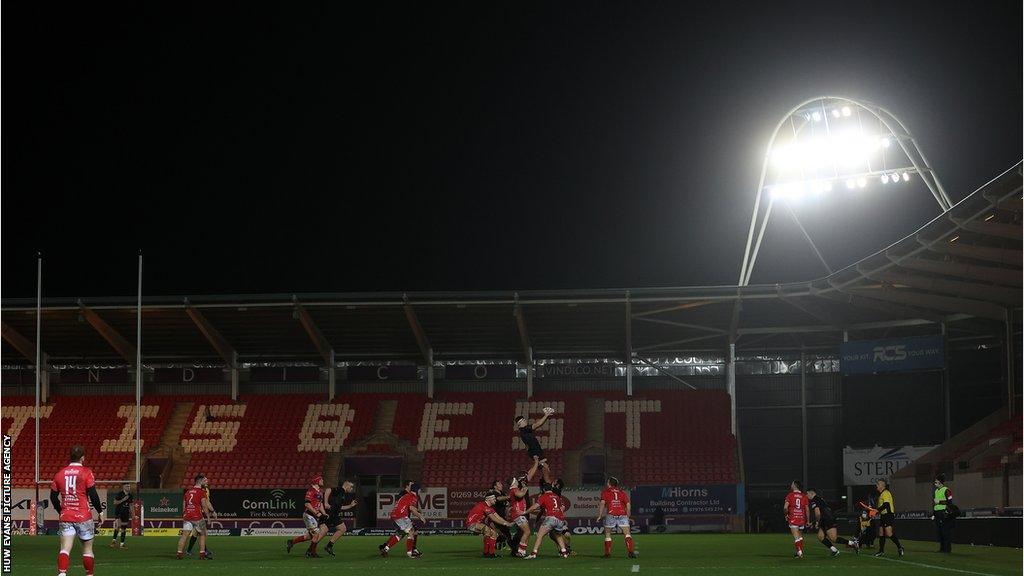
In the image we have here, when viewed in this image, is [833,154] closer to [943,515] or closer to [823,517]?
[823,517]

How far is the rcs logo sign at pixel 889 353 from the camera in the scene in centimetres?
4991

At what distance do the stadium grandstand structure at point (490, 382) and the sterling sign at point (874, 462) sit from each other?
0.59 meters

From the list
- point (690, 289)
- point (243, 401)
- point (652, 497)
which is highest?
point (690, 289)

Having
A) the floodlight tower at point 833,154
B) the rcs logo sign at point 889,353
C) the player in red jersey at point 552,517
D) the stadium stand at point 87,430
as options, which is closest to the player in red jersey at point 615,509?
the player in red jersey at point 552,517

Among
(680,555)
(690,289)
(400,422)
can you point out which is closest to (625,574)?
(680,555)

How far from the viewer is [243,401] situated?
56906 millimetres

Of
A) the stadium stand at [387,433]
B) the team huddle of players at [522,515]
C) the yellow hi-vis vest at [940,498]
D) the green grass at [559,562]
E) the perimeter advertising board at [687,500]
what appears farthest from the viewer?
the stadium stand at [387,433]

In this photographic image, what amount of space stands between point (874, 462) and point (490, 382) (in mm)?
17942

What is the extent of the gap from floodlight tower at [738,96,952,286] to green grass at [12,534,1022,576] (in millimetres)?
16584

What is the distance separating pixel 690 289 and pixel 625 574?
93.6ft

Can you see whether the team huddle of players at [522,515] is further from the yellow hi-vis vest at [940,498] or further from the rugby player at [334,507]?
the yellow hi-vis vest at [940,498]

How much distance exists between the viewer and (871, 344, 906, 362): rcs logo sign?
49906 millimetres

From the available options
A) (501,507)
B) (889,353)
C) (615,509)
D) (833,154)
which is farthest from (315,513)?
(889,353)

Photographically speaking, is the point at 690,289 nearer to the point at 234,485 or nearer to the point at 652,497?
the point at 652,497
